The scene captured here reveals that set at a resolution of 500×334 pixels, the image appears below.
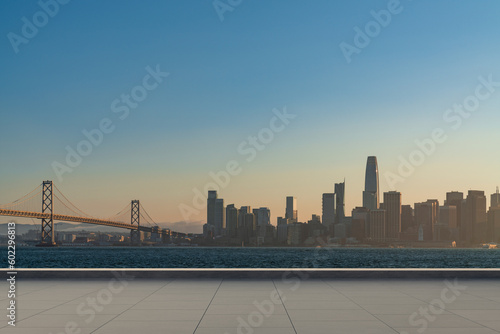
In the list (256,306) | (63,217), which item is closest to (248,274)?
(256,306)

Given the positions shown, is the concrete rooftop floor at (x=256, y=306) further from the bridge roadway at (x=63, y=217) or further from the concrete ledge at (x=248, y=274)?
the bridge roadway at (x=63, y=217)

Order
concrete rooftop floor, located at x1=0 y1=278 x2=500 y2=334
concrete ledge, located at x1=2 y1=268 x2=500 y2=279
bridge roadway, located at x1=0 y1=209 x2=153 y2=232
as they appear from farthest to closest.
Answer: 1. bridge roadway, located at x1=0 y1=209 x2=153 y2=232
2. concrete ledge, located at x1=2 y1=268 x2=500 y2=279
3. concrete rooftop floor, located at x1=0 y1=278 x2=500 y2=334

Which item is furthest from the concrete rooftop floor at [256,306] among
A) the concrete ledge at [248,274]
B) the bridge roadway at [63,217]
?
the bridge roadway at [63,217]

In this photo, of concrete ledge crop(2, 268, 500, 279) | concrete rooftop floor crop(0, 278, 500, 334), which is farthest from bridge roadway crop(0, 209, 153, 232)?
concrete rooftop floor crop(0, 278, 500, 334)

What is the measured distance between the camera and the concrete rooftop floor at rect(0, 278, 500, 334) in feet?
25.9

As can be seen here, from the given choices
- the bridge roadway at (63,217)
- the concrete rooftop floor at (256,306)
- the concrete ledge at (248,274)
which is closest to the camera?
the concrete rooftop floor at (256,306)

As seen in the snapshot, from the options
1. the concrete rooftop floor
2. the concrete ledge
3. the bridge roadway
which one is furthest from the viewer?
the bridge roadway

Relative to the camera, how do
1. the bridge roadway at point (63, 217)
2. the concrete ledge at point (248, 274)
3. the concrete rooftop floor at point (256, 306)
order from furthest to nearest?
the bridge roadway at point (63, 217)
the concrete ledge at point (248, 274)
the concrete rooftop floor at point (256, 306)

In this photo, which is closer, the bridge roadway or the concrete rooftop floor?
the concrete rooftop floor

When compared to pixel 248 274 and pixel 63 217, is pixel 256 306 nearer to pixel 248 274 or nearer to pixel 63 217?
pixel 248 274

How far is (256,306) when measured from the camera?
9.88 m

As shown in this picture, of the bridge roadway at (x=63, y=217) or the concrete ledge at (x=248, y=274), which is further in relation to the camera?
the bridge roadway at (x=63, y=217)

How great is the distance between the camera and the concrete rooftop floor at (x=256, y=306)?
25.9 feet

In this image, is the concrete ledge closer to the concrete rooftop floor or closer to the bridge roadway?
the concrete rooftop floor
